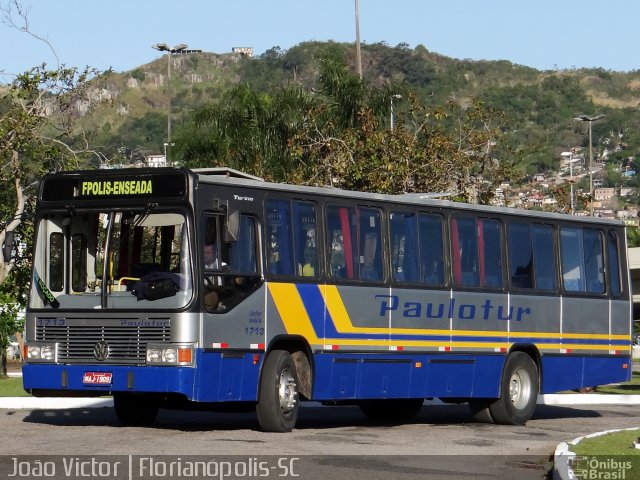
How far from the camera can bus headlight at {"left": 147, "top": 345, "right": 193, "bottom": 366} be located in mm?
17141

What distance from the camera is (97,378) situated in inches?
690

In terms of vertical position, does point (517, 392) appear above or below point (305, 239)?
below

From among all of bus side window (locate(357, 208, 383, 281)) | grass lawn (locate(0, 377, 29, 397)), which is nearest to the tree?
grass lawn (locate(0, 377, 29, 397))

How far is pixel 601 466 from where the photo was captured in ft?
47.5

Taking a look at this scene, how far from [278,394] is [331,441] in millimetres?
1117

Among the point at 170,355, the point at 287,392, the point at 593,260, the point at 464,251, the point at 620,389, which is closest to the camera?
the point at 170,355

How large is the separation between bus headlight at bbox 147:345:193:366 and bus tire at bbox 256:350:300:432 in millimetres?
1348

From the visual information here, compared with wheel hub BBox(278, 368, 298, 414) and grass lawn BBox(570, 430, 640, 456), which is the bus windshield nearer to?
wheel hub BBox(278, 368, 298, 414)

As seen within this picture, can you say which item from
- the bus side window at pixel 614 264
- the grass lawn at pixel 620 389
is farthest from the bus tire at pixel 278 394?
the grass lawn at pixel 620 389

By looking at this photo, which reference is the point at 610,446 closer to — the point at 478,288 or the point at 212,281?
the point at 212,281

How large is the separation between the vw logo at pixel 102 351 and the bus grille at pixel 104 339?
0.11 feet

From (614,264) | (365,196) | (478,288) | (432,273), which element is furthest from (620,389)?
(365,196)

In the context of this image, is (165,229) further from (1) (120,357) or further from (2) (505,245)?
(2) (505,245)

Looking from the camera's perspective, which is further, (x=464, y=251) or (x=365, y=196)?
(x=464, y=251)
